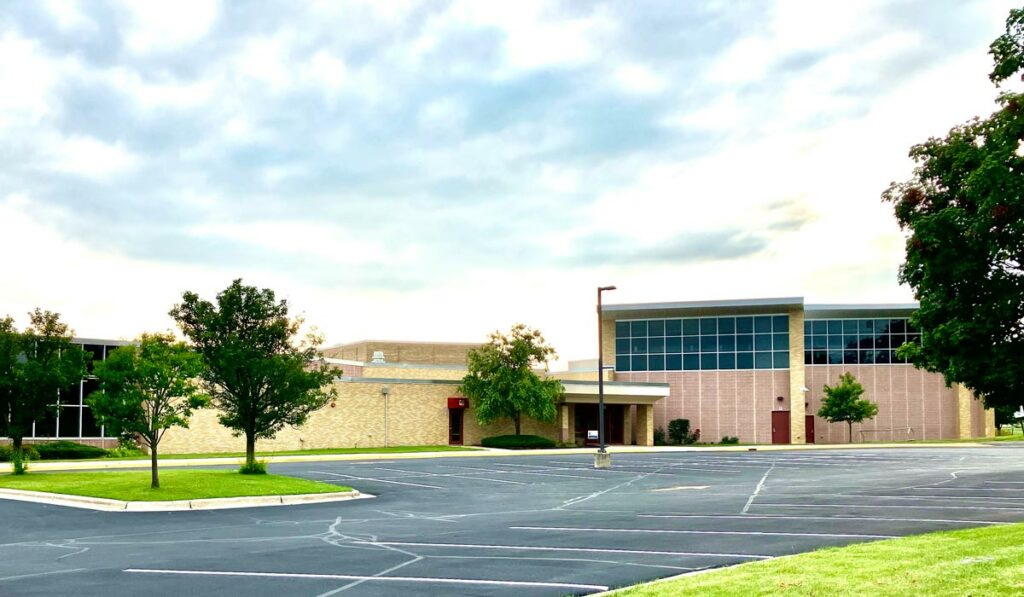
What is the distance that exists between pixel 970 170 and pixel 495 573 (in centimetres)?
991

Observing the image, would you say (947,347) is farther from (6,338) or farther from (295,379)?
(6,338)

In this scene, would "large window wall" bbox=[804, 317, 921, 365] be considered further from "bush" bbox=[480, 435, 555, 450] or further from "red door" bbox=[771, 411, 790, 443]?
"bush" bbox=[480, 435, 555, 450]

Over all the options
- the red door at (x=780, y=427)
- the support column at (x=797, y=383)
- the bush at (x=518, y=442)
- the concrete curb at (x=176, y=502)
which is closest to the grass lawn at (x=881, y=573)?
the concrete curb at (x=176, y=502)

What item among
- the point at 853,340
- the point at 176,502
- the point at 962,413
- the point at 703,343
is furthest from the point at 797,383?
the point at 176,502

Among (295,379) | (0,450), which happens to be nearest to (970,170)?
(295,379)

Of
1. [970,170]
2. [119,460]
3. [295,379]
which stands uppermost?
[970,170]

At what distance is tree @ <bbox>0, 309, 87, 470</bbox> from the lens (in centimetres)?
3098

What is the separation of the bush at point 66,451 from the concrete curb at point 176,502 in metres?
18.2

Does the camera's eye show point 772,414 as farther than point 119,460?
Yes

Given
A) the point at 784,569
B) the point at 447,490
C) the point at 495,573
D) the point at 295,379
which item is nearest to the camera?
the point at 784,569

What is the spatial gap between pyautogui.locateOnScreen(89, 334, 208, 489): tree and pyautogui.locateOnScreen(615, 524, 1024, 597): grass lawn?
1633 cm

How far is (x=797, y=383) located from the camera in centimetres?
6278

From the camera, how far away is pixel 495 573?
1185cm

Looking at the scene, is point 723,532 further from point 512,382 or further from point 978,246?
point 512,382
